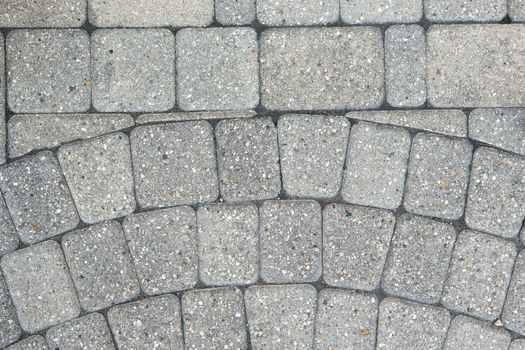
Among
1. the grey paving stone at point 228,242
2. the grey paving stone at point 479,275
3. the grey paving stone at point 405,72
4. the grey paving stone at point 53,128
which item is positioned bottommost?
the grey paving stone at point 479,275

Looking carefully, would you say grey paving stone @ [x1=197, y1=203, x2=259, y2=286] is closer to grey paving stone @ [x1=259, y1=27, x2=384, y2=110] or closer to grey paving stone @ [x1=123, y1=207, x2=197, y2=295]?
grey paving stone @ [x1=123, y1=207, x2=197, y2=295]

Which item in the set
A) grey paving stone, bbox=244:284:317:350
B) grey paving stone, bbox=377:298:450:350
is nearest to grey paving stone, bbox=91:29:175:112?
grey paving stone, bbox=244:284:317:350

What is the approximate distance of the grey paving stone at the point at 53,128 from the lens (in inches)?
84.3

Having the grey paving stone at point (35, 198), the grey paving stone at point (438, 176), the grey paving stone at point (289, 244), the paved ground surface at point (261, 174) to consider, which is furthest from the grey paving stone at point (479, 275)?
the grey paving stone at point (35, 198)

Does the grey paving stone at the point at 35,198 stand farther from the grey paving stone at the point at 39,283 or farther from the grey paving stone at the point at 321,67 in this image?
the grey paving stone at the point at 321,67

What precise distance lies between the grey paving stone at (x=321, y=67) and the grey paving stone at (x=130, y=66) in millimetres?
380

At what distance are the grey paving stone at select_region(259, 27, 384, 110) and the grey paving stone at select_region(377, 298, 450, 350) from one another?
30.9 inches

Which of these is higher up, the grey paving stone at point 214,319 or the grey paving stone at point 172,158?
the grey paving stone at point 172,158

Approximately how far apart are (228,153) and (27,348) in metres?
1.07

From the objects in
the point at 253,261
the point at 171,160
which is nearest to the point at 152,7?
the point at 171,160

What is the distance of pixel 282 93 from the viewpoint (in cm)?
215

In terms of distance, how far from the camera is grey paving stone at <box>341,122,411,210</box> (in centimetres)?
214

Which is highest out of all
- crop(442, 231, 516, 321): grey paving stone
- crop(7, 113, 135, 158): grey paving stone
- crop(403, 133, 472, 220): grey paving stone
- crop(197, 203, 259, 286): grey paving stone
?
crop(7, 113, 135, 158): grey paving stone

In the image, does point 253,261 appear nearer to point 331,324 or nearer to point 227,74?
point 331,324
